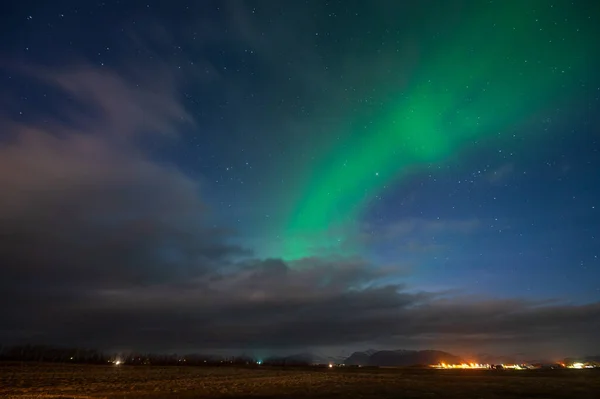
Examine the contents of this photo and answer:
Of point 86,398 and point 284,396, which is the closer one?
point 86,398

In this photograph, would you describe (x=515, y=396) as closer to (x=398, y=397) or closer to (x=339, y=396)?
(x=398, y=397)

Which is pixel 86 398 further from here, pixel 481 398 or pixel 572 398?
pixel 572 398

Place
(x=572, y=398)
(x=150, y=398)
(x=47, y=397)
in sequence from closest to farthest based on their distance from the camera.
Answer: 1. (x=47, y=397)
2. (x=150, y=398)
3. (x=572, y=398)

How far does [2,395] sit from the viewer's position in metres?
42.4

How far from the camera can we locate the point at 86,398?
40500mm

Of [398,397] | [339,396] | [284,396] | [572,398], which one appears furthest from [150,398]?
[572,398]

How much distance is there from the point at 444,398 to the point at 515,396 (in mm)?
10669

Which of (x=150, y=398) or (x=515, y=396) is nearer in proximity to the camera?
(x=150, y=398)

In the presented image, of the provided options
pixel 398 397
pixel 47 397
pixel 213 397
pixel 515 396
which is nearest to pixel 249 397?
pixel 213 397

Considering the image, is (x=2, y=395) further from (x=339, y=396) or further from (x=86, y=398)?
(x=339, y=396)

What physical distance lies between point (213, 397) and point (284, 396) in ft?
26.0

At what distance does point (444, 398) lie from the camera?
147ft

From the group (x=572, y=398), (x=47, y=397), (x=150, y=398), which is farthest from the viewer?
(x=572, y=398)

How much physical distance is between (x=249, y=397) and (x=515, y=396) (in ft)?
102
